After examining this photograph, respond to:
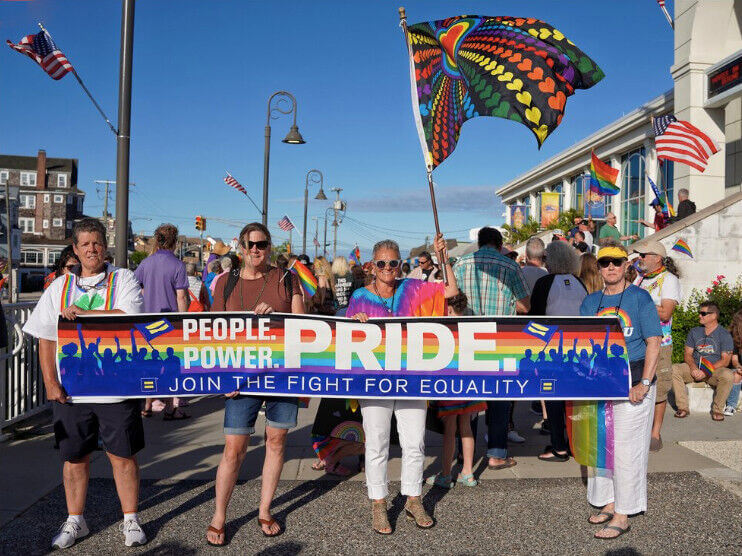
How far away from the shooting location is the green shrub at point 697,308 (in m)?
9.73

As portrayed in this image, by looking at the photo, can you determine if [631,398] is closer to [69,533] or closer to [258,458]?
[258,458]

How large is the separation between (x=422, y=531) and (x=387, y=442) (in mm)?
625

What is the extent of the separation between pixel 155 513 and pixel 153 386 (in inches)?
36.4

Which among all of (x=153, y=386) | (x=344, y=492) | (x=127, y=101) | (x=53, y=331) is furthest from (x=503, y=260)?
(x=127, y=101)

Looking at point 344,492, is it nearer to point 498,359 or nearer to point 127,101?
point 498,359

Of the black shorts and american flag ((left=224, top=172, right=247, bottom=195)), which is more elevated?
american flag ((left=224, top=172, right=247, bottom=195))

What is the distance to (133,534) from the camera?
4.10 meters

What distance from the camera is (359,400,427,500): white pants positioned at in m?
4.42

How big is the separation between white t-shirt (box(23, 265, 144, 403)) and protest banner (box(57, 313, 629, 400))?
0.21m

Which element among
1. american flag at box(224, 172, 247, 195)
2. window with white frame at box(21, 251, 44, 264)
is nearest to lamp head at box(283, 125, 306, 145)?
american flag at box(224, 172, 247, 195)

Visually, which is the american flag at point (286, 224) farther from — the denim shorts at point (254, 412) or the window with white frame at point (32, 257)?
the window with white frame at point (32, 257)

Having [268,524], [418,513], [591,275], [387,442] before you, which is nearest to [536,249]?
[591,275]

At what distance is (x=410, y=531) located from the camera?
14.5 feet

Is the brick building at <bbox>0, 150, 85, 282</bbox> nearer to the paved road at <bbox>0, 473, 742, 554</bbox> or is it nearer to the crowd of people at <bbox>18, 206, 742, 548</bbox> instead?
the paved road at <bbox>0, 473, 742, 554</bbox>
